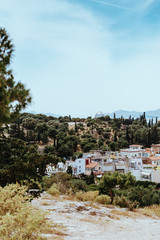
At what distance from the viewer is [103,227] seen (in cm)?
573

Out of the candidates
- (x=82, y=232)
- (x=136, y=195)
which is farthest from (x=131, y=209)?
(x=82, y=232)

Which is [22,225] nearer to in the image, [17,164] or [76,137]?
[17,164]

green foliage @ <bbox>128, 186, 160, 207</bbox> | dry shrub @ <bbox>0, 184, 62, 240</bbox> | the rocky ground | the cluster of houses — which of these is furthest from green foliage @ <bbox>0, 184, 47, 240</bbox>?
the cluster of houses

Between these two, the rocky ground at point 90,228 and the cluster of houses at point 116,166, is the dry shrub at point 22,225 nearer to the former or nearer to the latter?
the rocky ground at point 90,228

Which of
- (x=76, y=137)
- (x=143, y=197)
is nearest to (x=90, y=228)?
(x=143, y=197)

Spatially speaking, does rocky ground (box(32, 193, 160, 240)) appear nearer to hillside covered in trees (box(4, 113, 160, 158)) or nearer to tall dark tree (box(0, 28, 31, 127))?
tall dark tree (box(0, 28, 31, 127))

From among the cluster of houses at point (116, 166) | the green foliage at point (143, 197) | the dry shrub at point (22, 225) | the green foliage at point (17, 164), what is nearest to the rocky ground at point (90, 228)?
the dry shrub at point (22, 225)

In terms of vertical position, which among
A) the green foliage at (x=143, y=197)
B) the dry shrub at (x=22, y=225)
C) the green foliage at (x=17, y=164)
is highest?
the green foliage at (x=17, y=164)

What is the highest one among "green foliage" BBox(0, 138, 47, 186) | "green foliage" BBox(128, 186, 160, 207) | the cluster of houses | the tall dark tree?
the tall dark tree

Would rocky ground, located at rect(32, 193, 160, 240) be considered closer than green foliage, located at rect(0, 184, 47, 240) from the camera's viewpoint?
No

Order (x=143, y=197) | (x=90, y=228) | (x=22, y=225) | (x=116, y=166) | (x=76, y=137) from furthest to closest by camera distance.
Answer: (x=76, y=137)
(x=116, y=166)
(x=143, y=197)
(x=90, y=228)
(x=22, y=225)

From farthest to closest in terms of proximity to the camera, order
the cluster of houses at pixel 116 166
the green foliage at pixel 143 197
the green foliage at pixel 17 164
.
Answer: the cluster of houses at pixel 116 166
the green foliage at pixel 143 197
the green foliage at pixel 17 164

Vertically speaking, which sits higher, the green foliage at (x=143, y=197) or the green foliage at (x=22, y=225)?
the green foliage at (x=22, y=225)

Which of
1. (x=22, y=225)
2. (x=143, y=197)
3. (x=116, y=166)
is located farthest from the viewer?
(x=116, y=166)
